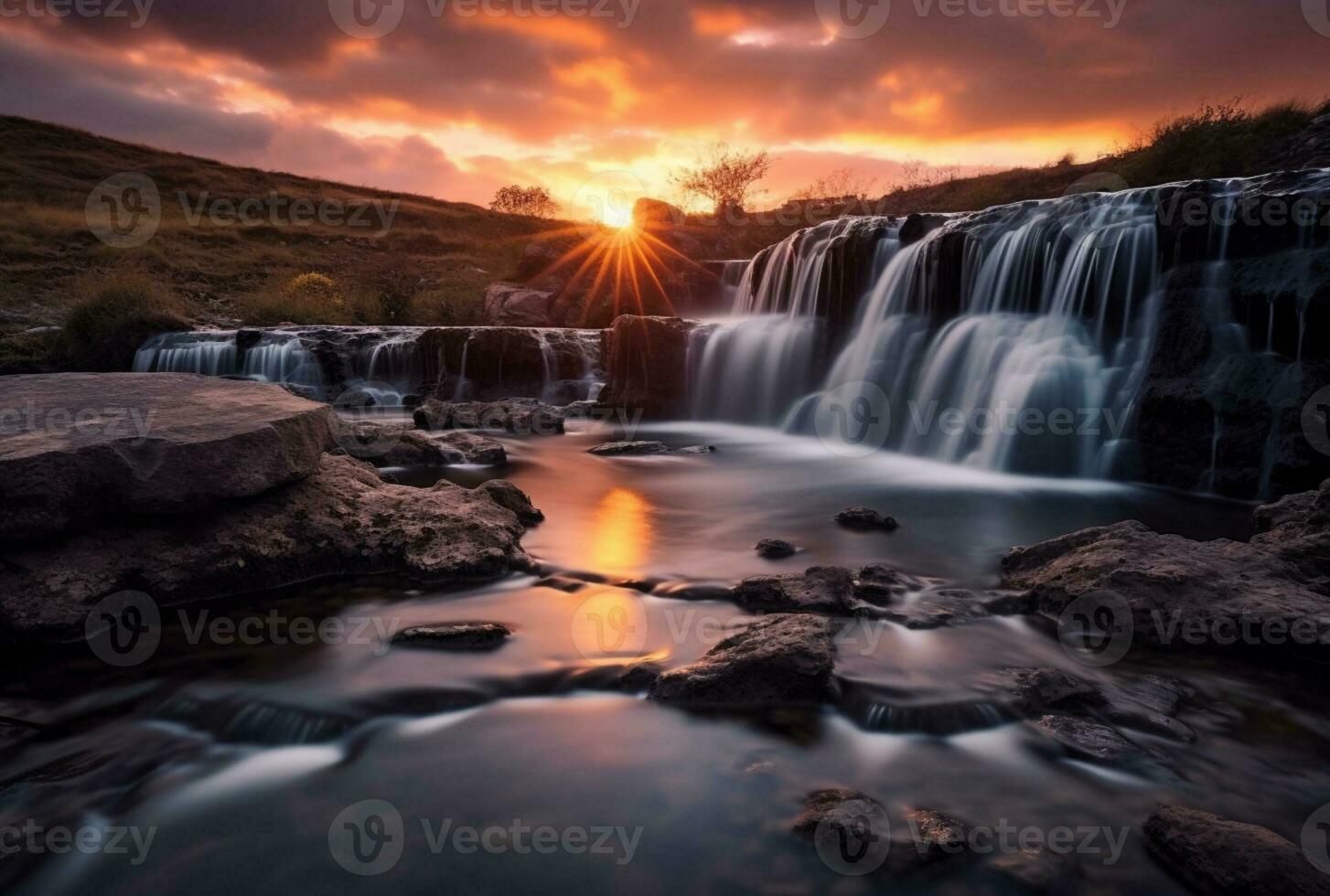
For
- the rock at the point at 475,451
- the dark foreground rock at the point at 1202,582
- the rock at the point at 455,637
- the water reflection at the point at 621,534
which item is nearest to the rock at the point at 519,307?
the rock at the point at 475,451

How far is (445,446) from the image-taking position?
9594 mm

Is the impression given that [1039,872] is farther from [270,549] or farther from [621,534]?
[270,549]

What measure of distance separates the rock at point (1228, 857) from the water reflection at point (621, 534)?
→ 11.7 feet

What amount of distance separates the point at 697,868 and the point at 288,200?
62147 millimetres

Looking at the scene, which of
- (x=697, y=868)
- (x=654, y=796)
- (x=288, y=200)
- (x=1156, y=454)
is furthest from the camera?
(x=288, y=200)

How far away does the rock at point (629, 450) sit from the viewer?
36.2 feet

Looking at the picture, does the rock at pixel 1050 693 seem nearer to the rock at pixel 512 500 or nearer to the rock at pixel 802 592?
the rock at pixel 802 592

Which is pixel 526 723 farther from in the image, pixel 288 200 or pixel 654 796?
pixel 288 200

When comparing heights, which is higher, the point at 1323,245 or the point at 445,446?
the point at 1323,245

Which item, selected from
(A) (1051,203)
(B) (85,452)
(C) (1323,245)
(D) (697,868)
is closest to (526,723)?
(D) (697,868)

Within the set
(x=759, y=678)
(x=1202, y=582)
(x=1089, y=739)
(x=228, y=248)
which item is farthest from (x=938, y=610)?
(x=228, y=248)

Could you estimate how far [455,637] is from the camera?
383 cm

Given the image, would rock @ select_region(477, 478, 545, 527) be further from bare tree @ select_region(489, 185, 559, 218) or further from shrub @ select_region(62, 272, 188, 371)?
bare tree @ select_region(489, 185, 559, 218)

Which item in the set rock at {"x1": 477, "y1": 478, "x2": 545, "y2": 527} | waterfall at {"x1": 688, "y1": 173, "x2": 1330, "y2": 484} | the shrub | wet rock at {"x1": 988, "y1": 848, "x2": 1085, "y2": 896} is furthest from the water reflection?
the shrub
